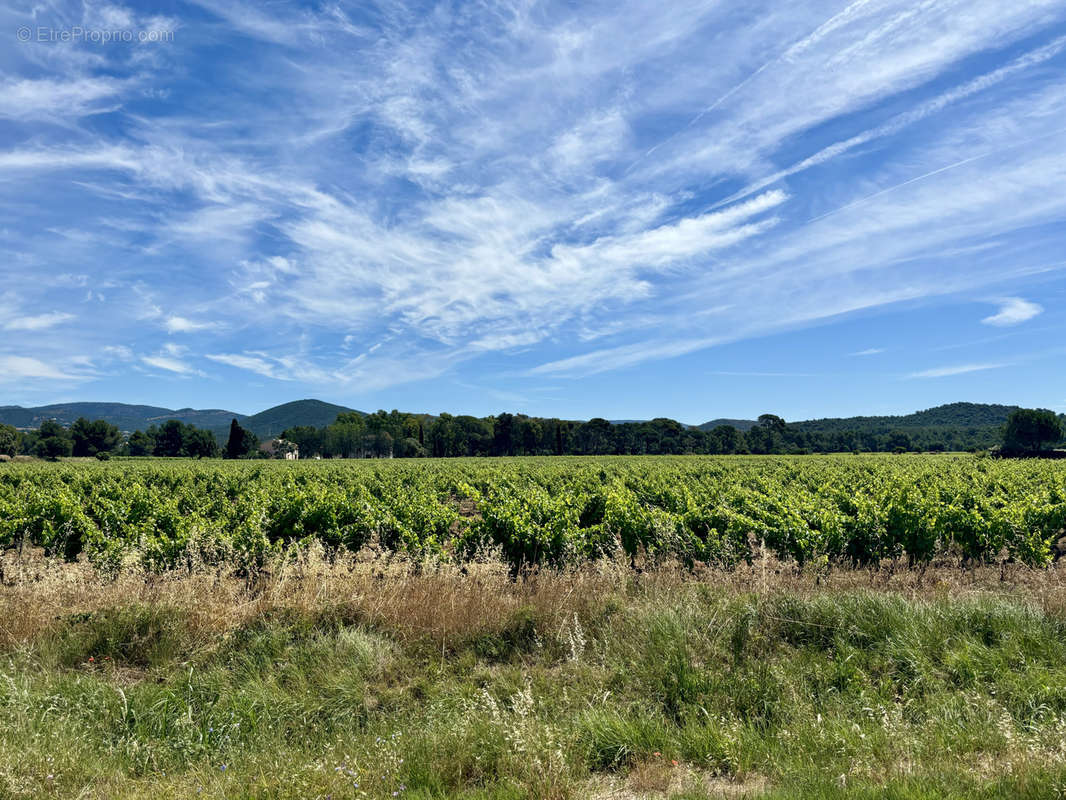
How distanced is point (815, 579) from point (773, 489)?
1011 cm

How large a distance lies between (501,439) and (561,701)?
135m

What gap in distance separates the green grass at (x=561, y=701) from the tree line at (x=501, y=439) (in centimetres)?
11777

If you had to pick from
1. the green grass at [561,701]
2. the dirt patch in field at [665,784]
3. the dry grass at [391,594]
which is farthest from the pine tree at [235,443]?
the dirt patch in field at [665,784]

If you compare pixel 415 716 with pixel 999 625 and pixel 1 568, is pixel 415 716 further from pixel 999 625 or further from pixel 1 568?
pixel 1 568

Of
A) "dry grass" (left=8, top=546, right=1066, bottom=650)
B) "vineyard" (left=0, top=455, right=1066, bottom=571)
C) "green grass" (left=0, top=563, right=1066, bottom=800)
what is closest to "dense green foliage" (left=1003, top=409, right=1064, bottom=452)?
"vineyard" (left=0, top=455, right=1066, bottom=571)

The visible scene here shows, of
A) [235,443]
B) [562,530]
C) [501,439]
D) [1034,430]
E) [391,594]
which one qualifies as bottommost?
[391,594]

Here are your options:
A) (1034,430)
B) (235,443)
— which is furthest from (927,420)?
(235,443)

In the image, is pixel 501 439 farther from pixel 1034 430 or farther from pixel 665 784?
pixel 665 784

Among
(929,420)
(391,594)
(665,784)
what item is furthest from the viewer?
(929,420)

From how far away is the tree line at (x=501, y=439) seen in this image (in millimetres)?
124438

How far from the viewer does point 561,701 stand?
16.8ft

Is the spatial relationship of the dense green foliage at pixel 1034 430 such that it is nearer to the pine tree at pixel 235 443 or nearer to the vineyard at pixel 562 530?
the vineyard at pixel 562 530

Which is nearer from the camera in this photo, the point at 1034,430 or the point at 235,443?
the point at 1034,430

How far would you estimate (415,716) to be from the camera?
16.4ft
